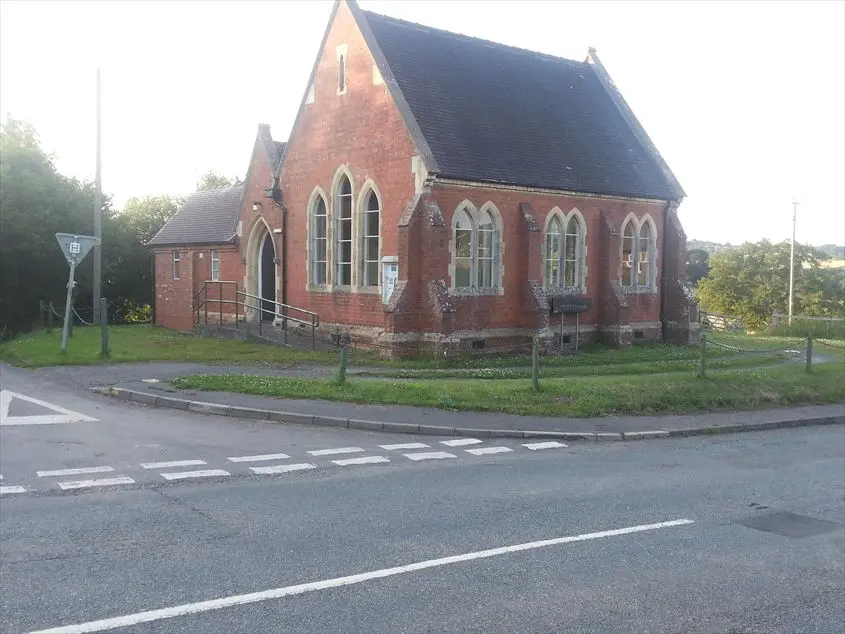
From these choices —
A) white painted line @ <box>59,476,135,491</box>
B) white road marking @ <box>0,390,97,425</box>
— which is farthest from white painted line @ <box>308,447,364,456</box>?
white road marking @ <box>0,390,97,425</box>

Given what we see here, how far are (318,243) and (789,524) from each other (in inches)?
767

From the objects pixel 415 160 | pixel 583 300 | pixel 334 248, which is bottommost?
pixel 583 300

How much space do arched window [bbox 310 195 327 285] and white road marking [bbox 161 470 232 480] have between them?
16264 millimetres

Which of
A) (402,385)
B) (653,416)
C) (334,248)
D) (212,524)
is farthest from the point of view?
(334,248)

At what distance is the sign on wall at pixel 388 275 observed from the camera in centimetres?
2175

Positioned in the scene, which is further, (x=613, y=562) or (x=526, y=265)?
(x=526, y=265)

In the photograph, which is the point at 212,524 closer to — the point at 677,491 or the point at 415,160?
the point at 677,491

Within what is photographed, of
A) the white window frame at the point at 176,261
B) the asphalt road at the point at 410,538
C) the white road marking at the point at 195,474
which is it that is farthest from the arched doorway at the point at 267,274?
the white road marking at the point at 195,474

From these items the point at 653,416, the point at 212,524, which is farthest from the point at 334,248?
the point at 212,524

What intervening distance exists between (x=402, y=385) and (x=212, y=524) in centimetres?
838

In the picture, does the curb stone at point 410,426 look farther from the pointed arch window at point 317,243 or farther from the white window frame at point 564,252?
the pointed arch window at point 317,243

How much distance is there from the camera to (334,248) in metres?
24.6

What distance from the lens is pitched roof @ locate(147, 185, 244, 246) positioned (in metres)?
31.4

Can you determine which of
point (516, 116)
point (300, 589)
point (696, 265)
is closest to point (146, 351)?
point (516, 116)
